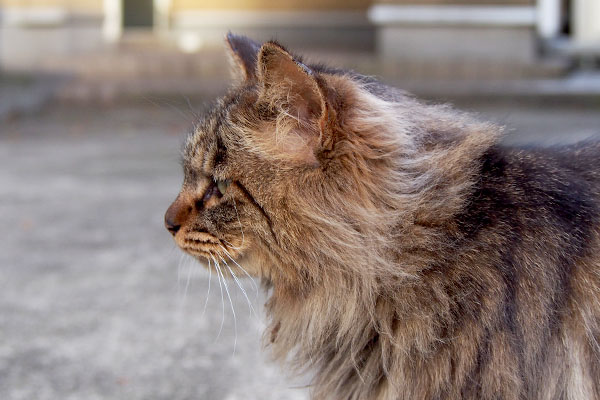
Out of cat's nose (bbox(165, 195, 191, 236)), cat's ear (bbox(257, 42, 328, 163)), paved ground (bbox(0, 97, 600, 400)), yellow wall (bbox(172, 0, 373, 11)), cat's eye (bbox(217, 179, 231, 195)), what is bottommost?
paved ground (bbox(0, 97, 600, 400))

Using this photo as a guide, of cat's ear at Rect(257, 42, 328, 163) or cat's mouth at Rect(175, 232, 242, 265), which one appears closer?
cat's ear at Rect(257, 42, 328, 163)

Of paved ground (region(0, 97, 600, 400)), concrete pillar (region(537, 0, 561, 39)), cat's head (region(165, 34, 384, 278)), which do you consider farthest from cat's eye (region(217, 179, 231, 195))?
concrete pillar (region(537, 0, 561, 39))

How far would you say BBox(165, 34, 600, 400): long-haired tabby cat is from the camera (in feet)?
4.98

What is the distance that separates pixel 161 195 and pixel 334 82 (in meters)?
3.62

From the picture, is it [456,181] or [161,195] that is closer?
[456,181]

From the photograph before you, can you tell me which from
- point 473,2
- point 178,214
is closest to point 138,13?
point 473,2

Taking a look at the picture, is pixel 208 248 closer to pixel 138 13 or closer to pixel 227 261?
pixel 227 261

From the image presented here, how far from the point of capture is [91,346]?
8.93ft

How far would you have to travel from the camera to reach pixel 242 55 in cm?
189

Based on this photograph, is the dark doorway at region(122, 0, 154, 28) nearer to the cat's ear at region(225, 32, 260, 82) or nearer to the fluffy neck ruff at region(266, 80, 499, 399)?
the cat's ear at region(225, 32, 260, 82)

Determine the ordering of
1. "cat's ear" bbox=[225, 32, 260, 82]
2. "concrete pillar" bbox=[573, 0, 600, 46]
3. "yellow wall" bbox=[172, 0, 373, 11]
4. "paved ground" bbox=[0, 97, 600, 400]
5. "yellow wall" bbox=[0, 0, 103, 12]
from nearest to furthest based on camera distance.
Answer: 1. "cat's ear" bbox=[225, 32, 260, 82]
2. "paved ground" bbox=[0, 97, 600, 400]
3. "concrete pillar" bbox=[573, 0, 600, 46]
4. "yellow wall" bbox=[0, 0, 103, 12]
5. "yellow wall" bbox=[172, 0, 373, 11]

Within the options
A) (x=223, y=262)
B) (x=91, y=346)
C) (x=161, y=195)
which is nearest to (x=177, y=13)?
(x=161, y=195)

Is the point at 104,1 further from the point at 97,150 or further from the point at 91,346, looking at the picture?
the point at 91,346

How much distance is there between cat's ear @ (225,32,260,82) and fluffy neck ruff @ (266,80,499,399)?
0.39 m
